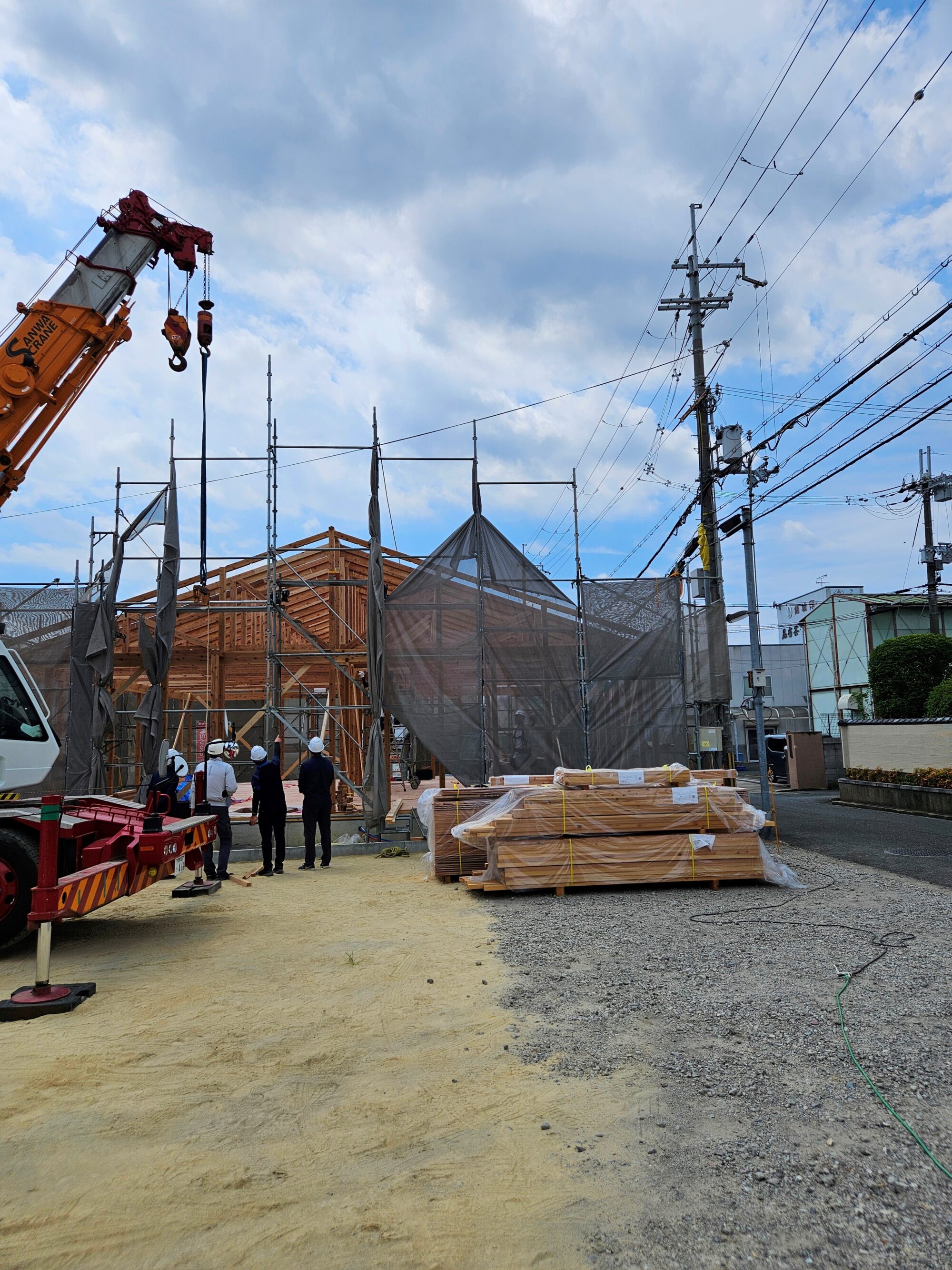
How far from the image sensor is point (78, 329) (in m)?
10.1

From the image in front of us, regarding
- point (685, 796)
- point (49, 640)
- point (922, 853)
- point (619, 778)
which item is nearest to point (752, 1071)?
point (685, 796)

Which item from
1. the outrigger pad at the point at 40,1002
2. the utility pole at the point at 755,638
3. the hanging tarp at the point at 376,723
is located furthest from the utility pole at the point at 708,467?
the outrigger pad at the point at 40,1002

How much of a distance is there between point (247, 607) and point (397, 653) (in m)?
3.32

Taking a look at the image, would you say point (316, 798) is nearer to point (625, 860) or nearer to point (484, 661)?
point (484, 661)

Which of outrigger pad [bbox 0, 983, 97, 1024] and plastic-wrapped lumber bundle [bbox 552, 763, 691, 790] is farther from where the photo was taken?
plastic-wrapped lumber bundle [bbox 552, 763, 691, 790]

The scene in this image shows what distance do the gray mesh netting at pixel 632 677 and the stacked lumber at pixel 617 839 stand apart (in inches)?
138

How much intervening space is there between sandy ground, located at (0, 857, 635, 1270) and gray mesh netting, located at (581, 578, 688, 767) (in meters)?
6.69

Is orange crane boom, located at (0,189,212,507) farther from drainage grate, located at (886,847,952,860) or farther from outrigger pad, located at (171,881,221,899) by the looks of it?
drainage grate, located at (886,847,952,860)

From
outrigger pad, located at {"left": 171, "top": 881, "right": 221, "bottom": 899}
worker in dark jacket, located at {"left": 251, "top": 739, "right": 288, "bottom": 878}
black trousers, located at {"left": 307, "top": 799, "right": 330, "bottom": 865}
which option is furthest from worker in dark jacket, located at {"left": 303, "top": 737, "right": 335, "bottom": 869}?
outrigger pad, located at {"left": 171, "top": 881, "right": 221, "bottom": 899}

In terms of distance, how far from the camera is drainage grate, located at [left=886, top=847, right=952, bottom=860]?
10.7 m

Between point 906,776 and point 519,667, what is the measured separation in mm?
9837

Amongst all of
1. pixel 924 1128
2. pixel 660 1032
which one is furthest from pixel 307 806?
pixel 924 1128

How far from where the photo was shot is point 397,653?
12758 mm

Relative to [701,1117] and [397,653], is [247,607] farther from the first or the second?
[701,1117]
